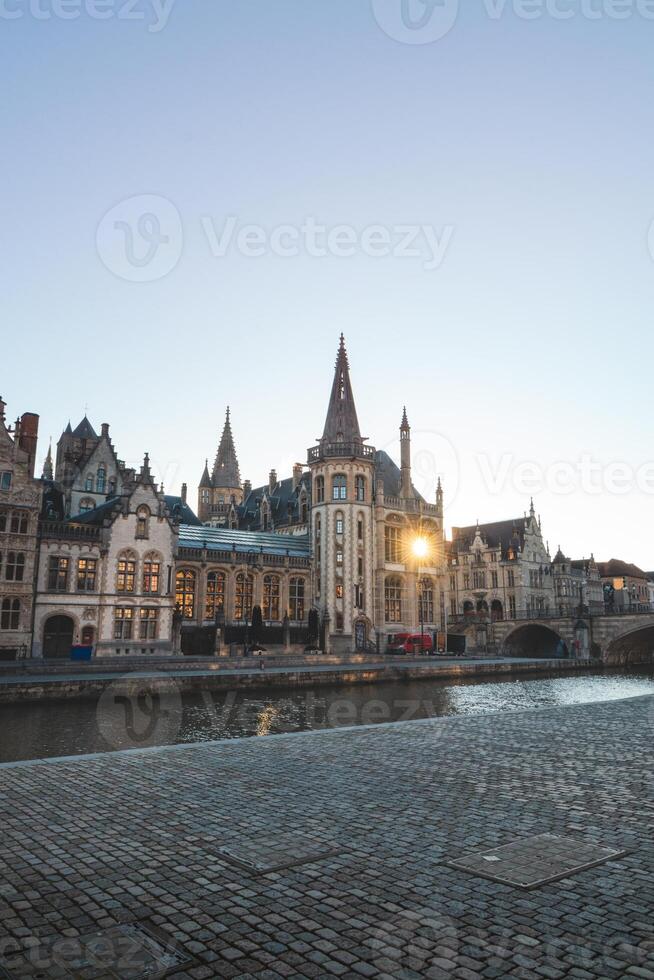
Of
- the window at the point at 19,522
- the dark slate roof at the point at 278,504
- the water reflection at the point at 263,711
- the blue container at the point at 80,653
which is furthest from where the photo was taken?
the dark slate roof at the point at 278,504

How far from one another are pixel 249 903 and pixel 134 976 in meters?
1.49

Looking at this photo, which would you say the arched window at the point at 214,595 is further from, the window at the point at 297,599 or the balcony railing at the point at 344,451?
the balcony railing at the point at 344,451

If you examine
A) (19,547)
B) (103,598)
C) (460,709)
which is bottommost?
(460,709)

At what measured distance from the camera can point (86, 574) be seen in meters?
45.7

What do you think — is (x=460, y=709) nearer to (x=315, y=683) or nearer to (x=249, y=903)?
(x=315, y=683)

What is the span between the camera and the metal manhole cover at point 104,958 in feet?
16.6

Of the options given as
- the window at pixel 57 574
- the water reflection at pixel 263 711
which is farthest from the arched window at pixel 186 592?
the water reflection at pixel 263 711

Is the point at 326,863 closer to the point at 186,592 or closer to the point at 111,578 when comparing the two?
the point at 111,578

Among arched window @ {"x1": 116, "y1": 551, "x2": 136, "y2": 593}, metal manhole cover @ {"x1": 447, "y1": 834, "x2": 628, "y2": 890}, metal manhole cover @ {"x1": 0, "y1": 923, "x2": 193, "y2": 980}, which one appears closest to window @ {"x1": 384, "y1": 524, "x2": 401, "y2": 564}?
arched window @ {"x1": 116, "y1": 551, "x2": 136, "y2": 593}

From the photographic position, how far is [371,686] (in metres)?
38.9

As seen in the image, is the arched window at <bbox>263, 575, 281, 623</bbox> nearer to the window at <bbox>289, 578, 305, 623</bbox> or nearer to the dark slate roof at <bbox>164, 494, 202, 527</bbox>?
the window at <bbox>289, 578, 305, 623</bbox>

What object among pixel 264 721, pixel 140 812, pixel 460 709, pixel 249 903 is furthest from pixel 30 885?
pixel 460 709

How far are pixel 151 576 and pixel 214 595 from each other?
25.9 feet

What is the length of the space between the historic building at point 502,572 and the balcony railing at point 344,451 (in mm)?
30042
